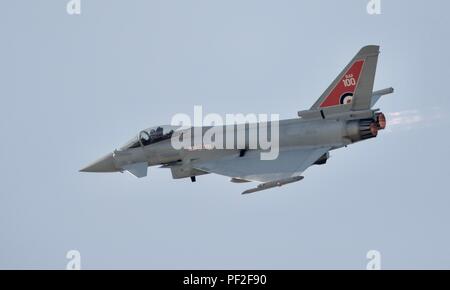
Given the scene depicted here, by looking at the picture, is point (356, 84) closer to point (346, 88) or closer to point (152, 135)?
point (346, 88)

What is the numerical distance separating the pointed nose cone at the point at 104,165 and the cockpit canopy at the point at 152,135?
2.50 feet

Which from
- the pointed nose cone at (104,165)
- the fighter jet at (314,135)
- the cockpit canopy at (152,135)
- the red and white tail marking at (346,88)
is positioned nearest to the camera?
the fighter jet at (314,135)

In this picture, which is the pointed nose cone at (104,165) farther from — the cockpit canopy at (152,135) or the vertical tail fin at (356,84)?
the vertical tail fin at (356,84)

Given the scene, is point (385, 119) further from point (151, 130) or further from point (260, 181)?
point (151, 130)

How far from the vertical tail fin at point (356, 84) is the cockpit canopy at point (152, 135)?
18.1 ft

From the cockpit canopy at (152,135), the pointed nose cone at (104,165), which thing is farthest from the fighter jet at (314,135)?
the pointed nose cone at (104,165)

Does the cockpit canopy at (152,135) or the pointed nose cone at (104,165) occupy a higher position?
the cockpit canopy at (152,135)

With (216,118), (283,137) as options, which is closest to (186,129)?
(216,118)

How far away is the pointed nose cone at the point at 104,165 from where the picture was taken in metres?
38.1

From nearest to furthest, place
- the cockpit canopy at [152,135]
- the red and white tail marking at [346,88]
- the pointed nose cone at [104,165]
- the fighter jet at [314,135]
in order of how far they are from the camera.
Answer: the fighter jet at [314,135], the red and white tail marking at [346,88], the cockpit canopy at [152,135], the pointed nose cone at [104,165]

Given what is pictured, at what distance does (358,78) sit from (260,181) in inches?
173

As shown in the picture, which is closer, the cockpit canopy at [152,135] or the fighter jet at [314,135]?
the fighter jet at [314,135]

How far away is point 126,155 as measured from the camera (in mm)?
37812

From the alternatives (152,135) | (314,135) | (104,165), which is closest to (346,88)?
(314,135)
